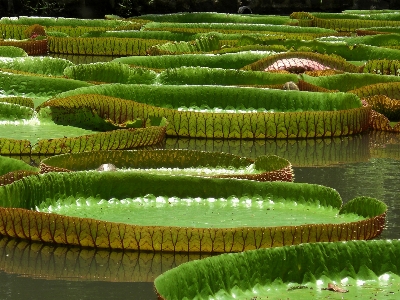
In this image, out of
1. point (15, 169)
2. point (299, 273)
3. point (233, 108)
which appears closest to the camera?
point (299, 273)

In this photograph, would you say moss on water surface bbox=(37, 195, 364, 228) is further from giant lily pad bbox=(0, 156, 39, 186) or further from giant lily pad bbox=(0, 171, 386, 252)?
giant lily pad bbox=(0, 156, 39, 186)

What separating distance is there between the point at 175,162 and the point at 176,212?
805mm

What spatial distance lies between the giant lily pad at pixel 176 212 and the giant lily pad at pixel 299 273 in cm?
32

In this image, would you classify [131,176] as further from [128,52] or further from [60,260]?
[128,52]

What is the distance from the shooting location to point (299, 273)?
2.75 meters

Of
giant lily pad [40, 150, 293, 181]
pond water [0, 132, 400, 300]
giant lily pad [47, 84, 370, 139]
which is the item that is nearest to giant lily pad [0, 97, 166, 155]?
giant lily pad [47, 84, 370, 139]

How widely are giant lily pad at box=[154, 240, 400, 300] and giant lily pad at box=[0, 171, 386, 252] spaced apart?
0.32 metres

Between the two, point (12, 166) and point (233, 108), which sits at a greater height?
point (12, 166)

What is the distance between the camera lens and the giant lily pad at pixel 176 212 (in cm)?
317

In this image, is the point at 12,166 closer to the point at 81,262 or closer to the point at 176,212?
the point at 176,212

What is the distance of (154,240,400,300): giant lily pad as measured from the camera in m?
2.56

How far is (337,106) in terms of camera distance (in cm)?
575

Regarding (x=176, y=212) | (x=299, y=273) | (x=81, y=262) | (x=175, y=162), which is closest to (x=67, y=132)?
(x=175, y=162)

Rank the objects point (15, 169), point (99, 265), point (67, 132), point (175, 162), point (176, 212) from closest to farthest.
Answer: point (99, 265) < point (176, 212) < point (15, 169) < point (175, 162) < point (67, 132)
